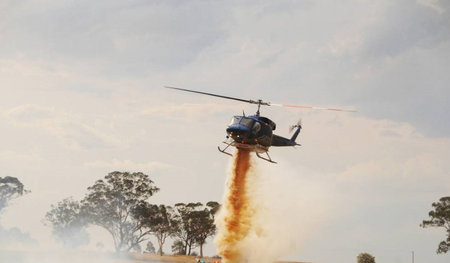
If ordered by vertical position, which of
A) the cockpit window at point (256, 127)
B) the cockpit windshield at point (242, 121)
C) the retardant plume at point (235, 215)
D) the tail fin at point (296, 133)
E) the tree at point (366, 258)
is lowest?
the tree at point (366, 258)

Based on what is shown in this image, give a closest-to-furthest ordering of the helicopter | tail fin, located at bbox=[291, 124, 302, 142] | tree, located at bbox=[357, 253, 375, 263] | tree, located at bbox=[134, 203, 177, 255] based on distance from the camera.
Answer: the helicopter
tail fin, located at bbox=[291, 124, 302, 142]
tree, located at bbox=[357, 253, 375, 263]
tree, located at bbox=[134, 203, 177, 255]

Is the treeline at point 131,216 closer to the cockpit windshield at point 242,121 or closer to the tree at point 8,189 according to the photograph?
the tree at point 8,189

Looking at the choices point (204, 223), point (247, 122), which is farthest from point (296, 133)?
point (204, 223)

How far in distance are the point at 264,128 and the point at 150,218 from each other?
7080 cm

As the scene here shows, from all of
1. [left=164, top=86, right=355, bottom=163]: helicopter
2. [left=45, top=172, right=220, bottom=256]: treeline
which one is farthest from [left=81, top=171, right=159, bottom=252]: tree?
[left=164, top=86, right=355, bottom=163]: helicopter

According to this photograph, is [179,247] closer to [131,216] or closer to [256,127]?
[131,216]

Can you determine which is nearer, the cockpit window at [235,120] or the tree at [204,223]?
the cockpit window at [235,120]

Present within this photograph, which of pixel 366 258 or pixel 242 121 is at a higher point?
pixel 242 121

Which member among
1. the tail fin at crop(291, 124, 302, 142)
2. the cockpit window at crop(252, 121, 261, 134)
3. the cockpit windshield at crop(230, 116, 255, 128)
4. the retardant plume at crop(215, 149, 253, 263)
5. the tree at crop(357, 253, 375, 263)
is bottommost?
the tree at crop(357, 253, 375, 263)

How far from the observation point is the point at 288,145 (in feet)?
198

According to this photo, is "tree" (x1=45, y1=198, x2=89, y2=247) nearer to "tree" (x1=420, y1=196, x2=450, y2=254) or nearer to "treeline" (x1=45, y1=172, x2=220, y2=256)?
"treeline" (x1=45, y1=172, x2=220, y2=256)

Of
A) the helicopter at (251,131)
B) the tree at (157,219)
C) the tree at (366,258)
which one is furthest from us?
the tree at (157,219)

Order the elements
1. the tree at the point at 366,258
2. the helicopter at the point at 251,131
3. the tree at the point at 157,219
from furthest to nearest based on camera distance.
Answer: the tree at the point at 157,219 → the tree at the point at 366,258 → the helicopter at the point at 251,131

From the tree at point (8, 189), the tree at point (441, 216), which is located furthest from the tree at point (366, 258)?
the tree at point (8, 189)
